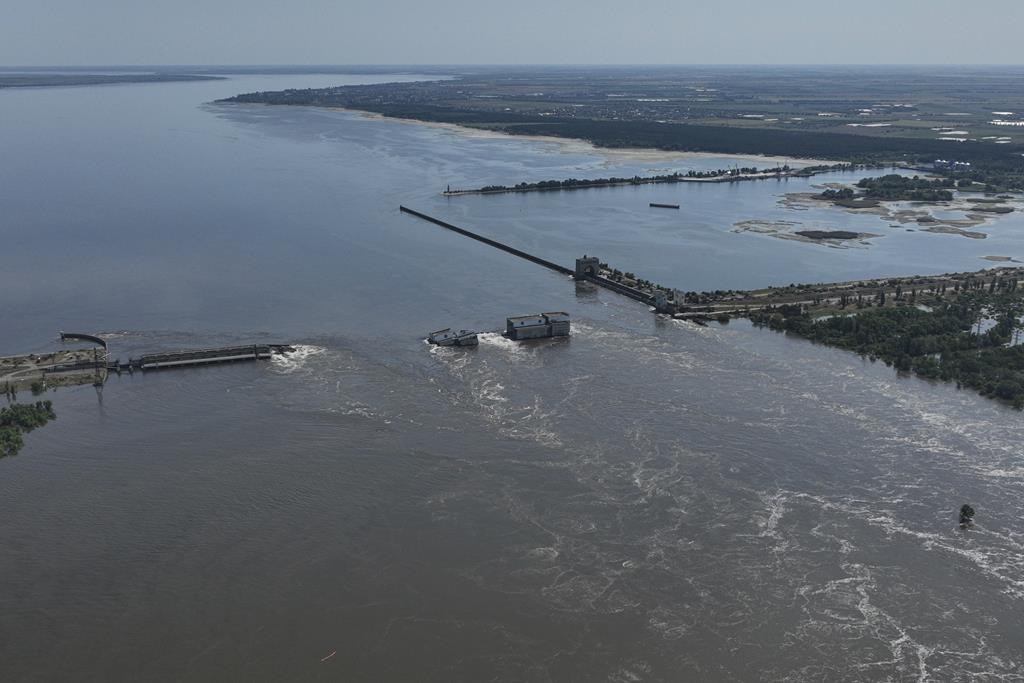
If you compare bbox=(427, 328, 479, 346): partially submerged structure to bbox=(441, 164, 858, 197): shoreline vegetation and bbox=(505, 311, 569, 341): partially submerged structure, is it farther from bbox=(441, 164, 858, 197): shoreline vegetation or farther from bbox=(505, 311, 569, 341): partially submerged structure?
bbox=(441, 164, 858, 197): shoreline vegetation

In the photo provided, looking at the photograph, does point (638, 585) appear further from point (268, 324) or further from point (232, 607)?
point (268, 324)

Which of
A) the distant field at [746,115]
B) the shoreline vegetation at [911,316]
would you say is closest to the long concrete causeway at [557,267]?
the shoreline vegetation at [911,316]

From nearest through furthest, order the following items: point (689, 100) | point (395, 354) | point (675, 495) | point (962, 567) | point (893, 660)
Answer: point (893, 660), point (962, 567), point (675, 495), point (395, 354), point (689, 100)

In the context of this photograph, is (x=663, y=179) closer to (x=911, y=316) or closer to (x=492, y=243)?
(x=492, y=243)

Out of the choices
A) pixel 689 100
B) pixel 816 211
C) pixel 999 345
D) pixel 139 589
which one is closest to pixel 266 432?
pixel 139 589

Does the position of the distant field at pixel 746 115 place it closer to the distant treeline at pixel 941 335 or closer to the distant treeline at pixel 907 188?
the distant treeline at pixel 907 188
